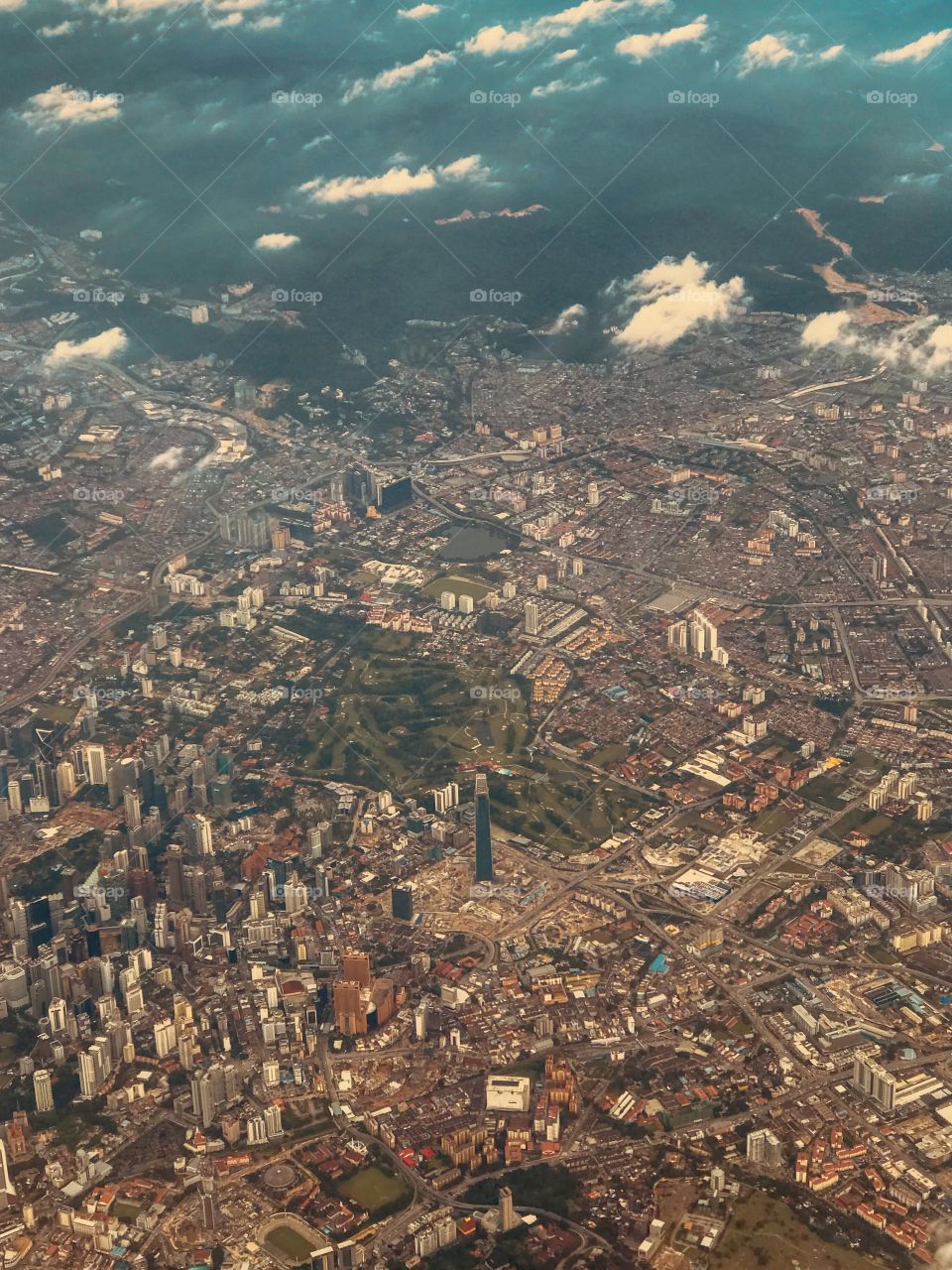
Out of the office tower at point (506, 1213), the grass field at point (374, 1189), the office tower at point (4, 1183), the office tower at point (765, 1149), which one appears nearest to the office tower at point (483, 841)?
the grass field at point (374, 1189)

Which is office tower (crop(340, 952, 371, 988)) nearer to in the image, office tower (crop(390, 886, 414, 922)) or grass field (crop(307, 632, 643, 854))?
office tower (crop(390, 886, 414, 922))

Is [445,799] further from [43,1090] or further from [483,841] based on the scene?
[43,1090]

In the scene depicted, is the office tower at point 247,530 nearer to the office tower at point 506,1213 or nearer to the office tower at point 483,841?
the office tower at point 483,841

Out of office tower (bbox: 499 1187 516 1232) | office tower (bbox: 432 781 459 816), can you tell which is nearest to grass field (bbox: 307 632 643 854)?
office tower (bbox: 432 781 459 816)

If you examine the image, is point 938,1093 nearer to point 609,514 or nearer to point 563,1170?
point 563,1170

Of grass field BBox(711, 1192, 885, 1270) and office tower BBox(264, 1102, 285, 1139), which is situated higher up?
office tower BBox(264, 1102, 285, 1139)

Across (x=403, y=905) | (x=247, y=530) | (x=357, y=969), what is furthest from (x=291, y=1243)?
(x=247, y=530)

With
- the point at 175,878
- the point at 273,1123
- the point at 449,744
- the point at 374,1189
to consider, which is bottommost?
the point at 374,1189
